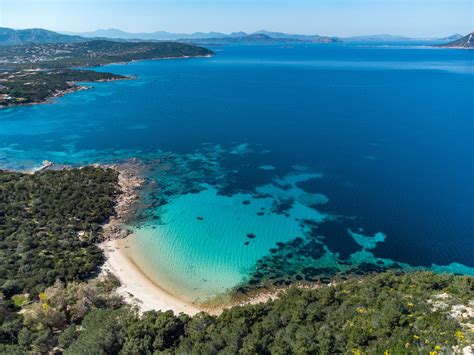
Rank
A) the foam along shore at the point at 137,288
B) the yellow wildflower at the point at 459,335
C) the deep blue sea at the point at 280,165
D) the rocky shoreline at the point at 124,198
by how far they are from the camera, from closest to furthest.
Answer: the yellow wildflower at the point at 459,335 → the foam along shore at the point at 137,288 → the deep blue sea at the point at 280,165 → the rocky shoreline at the point at 124,198

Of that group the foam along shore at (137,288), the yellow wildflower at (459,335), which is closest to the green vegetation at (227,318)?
the yellow wildflower at (459,335)

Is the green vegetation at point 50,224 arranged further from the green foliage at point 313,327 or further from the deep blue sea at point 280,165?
the green foliage at point 313,327

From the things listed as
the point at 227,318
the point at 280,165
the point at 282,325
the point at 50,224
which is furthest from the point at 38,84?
the point at 282,325

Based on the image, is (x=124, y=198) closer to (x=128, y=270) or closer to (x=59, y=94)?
(x=128, y=270)

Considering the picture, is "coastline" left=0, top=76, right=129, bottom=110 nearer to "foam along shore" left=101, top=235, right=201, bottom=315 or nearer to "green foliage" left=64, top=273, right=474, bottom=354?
"foam along shore" left=101, top=235, right=201, bottom=315

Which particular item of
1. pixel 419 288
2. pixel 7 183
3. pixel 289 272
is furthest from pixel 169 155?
pixel 419 288

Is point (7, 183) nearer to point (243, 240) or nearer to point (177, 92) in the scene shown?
point (243, 240)
